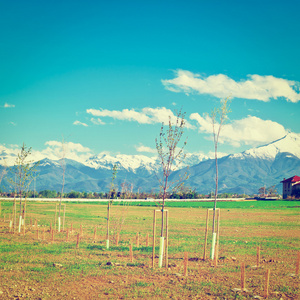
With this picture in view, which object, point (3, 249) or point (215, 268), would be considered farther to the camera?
point (3, 249)

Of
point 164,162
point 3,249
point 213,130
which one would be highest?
point 213,130

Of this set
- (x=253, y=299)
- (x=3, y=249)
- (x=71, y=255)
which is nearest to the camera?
(x=253, y=299)

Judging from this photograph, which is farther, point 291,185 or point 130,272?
point 291,185

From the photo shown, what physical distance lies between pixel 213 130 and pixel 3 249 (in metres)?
14.9

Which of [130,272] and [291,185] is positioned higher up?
[291,185]

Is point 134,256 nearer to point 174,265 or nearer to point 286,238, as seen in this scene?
point 174,265

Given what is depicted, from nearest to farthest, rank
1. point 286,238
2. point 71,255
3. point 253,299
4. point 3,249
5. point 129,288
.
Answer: point 253,299
point 129,288
point 71,255
point 3,249
point 286,238

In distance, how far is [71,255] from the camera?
61.3 ft

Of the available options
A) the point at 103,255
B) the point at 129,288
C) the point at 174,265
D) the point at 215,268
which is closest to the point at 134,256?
the point at 103,255

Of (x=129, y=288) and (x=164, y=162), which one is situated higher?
(x=164, y=162)

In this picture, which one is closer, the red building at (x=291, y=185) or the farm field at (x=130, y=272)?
the farm field at (x=130, y=272)

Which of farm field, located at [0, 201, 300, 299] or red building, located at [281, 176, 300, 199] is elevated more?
red building, located at [281, 176, 300, 199]

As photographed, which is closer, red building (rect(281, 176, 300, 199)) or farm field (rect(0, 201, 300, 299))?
farm field (rect(0, 201, 300, 299))

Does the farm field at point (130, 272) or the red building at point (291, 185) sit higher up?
the red building at point (291, 185)
